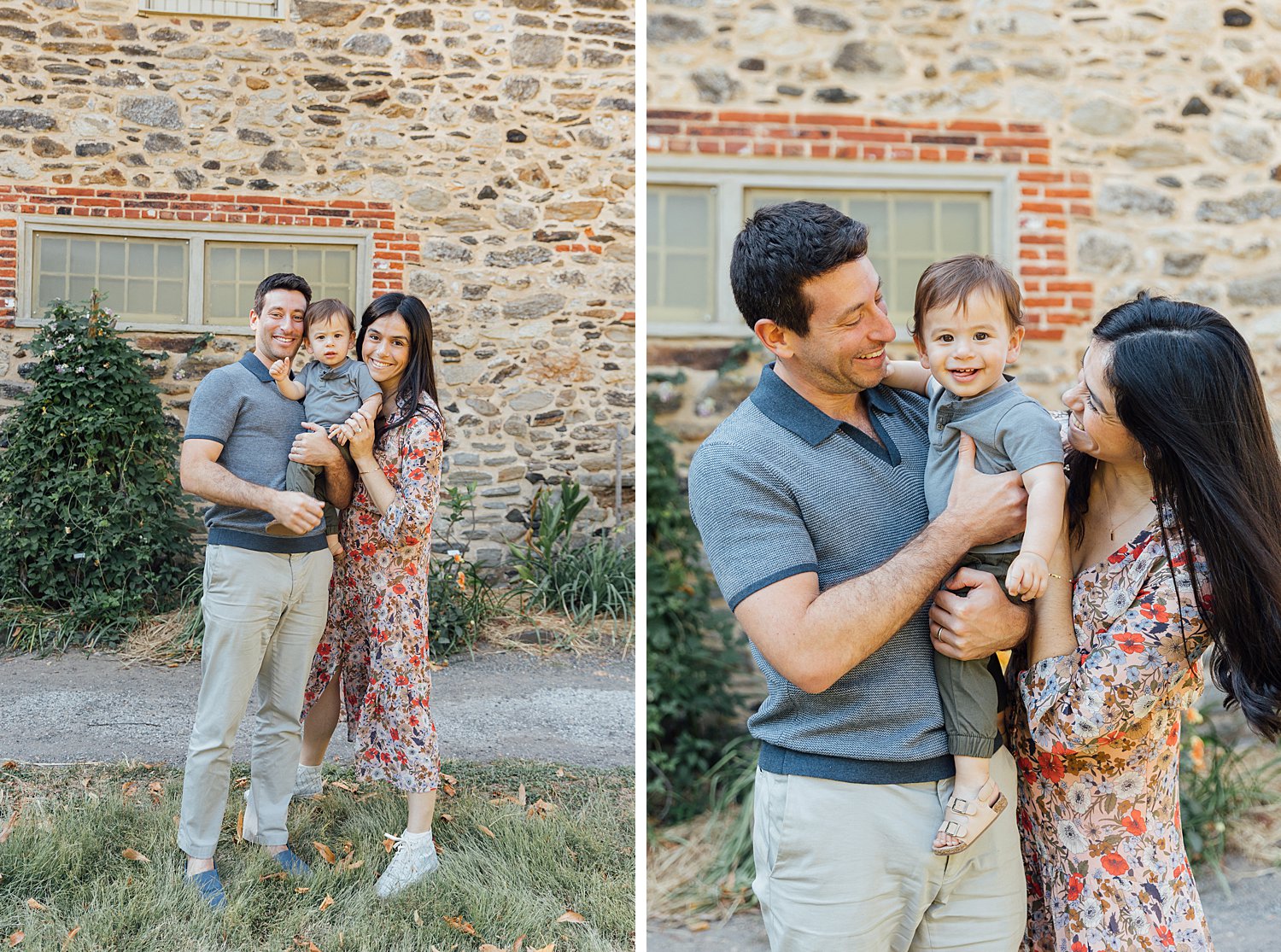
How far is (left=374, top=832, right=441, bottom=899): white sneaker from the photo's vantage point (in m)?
2.92

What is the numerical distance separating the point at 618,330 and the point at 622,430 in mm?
518

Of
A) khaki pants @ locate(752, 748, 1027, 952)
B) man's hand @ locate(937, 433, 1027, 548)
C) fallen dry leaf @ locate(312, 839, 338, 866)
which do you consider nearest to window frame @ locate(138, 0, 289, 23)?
fallen dry leaf @ locate(312, 839, 338, 866)

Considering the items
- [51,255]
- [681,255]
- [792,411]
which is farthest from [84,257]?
[792,411]

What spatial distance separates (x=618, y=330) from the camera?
16.8 feet

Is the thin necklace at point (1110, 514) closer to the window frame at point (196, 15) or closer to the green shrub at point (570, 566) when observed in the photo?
the green shrub at point (570, 566)

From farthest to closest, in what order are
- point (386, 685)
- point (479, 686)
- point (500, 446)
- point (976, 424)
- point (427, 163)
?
1. point (500, 446)
2. point (427, 163)
3. point (479, 686)
4. point (386, 685)
5. point (976, 424)

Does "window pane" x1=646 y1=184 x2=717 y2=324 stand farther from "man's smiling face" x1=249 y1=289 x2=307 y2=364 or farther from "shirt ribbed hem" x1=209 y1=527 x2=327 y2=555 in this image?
A: "shirt ribbed hem" x1=209 y1=527 x2=327 y2=555

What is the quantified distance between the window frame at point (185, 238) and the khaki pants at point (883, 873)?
3.24 meters

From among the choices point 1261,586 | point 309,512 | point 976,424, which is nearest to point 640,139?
point 309,512

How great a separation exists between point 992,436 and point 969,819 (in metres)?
0.63

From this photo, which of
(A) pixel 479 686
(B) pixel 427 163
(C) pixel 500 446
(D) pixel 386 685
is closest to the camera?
(D) pixel 386 685

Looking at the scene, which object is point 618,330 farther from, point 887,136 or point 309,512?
point 309,512

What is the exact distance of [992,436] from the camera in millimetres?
1698

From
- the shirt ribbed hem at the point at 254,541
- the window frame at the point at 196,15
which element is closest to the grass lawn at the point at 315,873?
the shirt ribbed hem at the point at 254,541
